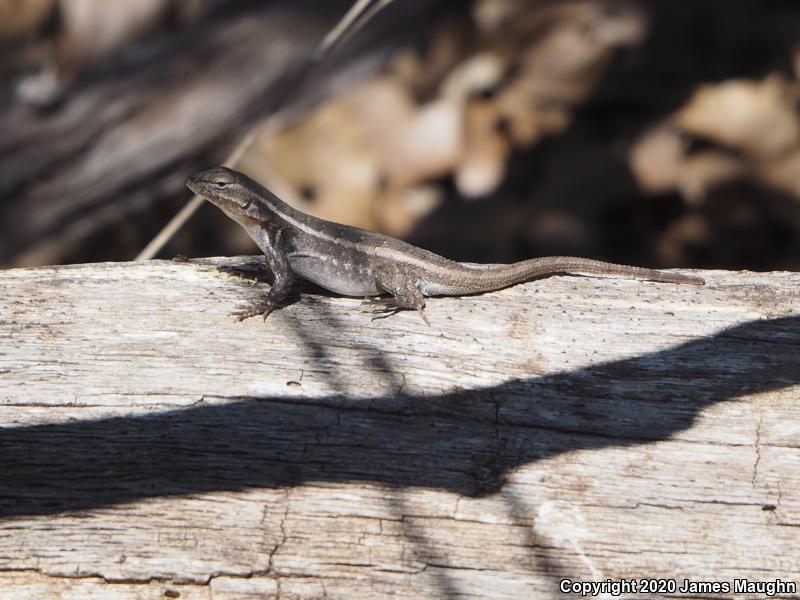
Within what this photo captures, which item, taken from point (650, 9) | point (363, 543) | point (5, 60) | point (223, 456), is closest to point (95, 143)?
point (5, 60)

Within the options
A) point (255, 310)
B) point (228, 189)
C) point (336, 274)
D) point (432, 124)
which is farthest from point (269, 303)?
point (432, 124)

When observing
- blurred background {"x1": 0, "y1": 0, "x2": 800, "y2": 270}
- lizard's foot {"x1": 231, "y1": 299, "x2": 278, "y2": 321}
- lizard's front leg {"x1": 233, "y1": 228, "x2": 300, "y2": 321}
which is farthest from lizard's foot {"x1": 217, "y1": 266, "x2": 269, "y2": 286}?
blurred background {"x1": 0, "y1": 0, "x2": 800, "y2": 270}

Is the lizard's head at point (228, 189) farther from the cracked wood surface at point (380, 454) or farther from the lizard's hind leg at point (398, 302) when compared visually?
the cracked wood surface at point (380, 454)

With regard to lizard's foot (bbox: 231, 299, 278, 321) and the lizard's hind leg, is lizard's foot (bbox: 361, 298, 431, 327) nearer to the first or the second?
the lizard's hind leg

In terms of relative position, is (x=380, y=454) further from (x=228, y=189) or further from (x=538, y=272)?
(x=228, y=189)

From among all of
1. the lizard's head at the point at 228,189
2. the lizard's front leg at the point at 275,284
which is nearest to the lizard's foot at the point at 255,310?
the lizard's front leg at the point at 275,284
